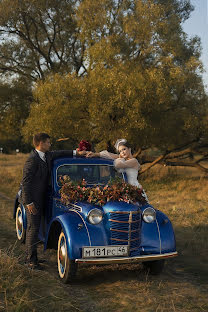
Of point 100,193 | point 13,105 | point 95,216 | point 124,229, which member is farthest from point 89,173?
point 13,105

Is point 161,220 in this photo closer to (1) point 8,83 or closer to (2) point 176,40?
(2) point 176,40

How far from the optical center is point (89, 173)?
5953 millimetres

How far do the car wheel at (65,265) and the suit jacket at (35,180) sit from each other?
0.77 meters

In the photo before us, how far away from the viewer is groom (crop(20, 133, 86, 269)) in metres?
5.36

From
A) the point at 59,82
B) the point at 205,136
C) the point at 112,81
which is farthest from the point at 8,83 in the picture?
the point at 205,136

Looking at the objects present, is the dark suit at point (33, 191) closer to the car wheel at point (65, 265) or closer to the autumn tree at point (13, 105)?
the car wheel at point (65, 265)

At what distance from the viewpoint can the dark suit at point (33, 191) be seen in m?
5.36

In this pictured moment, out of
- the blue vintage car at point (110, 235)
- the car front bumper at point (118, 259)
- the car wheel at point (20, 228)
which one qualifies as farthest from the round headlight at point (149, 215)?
the car wheel at point (20, 228)

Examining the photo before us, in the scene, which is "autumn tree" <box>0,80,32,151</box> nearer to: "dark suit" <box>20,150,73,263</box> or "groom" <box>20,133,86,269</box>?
"groom" <box>20,133,86,269</box>

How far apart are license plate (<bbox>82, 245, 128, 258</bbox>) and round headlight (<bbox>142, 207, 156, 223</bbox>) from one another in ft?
1.68

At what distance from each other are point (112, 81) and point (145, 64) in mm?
4209

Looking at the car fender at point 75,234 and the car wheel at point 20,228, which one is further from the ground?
the car fender at point 75,234

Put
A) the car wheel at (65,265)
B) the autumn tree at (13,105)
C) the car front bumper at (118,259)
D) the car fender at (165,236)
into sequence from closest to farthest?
the car front bumper at (118,259) → the car wheel at (65,265) → the car fender at (165,236) → the autumn tree at (13,105)

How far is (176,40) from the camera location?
615 inches
